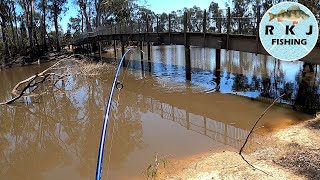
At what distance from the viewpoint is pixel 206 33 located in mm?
18500

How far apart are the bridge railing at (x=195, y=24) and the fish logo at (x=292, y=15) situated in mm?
1180

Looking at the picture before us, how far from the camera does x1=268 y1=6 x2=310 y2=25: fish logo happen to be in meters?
12.7

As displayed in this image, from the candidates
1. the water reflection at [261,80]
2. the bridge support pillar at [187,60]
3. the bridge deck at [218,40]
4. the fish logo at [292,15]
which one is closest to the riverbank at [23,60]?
the bridge deck at [218,40]

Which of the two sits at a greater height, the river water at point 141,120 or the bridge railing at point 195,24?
A: the bridge railing at point 195,24

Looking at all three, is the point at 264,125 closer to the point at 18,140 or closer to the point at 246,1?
the point at 18,140

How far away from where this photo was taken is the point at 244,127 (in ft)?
39.2

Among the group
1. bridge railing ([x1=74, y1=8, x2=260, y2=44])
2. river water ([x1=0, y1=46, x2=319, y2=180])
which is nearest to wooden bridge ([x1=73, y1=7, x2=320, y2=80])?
bridge railing ([x1=74, y1=8, x2=260, y2=44])

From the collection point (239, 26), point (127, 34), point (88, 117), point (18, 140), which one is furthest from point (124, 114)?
point (127, 34)

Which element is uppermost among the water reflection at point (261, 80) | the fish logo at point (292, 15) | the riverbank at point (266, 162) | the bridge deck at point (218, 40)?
the fish logo at point (292, 15)

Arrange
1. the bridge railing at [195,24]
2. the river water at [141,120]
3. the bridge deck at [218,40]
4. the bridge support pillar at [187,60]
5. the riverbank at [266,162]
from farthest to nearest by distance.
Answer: the bridge support pillar at [187,60] → the bridge railing at [195,24] → the bridge deck at [218,40] → the river water at [141,120] → the riverbank at [266,162]

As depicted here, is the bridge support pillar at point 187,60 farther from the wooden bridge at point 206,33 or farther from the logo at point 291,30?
the logo at point 291,30

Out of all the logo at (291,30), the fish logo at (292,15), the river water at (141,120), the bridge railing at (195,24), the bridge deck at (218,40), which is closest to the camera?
the river water at (141,120)

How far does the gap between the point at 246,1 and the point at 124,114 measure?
4223 cm

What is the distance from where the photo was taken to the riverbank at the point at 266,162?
7.63m
